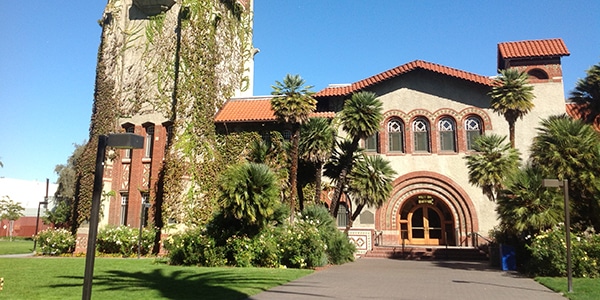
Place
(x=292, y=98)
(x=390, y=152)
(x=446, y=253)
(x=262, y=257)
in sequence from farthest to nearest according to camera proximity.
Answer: (x=390, y=152) < (x=446, y=253) < (x=292, y=98) < (x=262, y=257)

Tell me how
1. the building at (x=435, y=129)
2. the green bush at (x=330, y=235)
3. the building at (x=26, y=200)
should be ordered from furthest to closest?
the building at (x=26, y=200)
the building at (x=435, y=129)
the green bush at (x=330, y=235)

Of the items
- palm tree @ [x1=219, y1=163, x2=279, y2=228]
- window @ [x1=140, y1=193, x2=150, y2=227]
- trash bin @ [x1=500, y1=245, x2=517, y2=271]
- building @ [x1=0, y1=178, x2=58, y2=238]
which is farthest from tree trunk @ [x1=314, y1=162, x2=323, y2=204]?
building @ [x1=0, y1=178, x2=58, y2=238]

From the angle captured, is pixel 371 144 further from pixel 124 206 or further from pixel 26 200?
pixel 26 200

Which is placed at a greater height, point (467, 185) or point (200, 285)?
point (467, 185)

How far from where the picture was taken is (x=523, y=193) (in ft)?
52.3

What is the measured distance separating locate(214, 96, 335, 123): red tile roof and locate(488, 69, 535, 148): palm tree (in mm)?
9257

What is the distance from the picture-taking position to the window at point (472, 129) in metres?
24.7

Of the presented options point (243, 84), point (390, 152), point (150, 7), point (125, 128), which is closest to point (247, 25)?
point (243, 84)

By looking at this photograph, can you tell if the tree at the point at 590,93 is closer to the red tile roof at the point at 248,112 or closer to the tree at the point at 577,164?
the tree at the point at 577,164

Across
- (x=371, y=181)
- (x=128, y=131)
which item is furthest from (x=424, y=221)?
(x=128, y=131)

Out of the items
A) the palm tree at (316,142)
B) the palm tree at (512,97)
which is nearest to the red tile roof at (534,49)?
the palm tree at (512,97)

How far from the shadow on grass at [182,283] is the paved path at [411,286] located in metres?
0.86

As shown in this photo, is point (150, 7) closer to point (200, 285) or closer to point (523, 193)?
point (200, 285)

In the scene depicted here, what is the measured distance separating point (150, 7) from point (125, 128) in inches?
305
